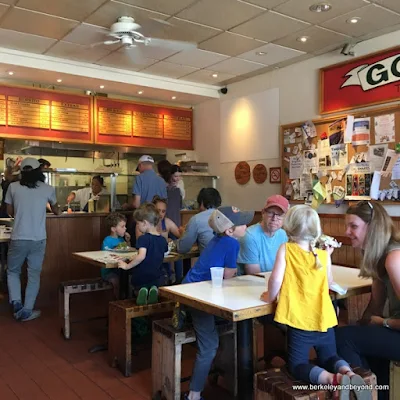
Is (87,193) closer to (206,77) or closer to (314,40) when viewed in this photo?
(206,77)

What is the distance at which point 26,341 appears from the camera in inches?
159

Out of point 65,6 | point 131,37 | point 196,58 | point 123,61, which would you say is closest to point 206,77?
point 196,58

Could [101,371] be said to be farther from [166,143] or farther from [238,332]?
[166,143]

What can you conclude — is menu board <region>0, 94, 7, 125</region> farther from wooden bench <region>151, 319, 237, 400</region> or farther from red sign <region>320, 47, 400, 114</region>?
wooden bench <region>151, 319, 237, 400</region>

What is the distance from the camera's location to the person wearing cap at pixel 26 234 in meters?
4.69

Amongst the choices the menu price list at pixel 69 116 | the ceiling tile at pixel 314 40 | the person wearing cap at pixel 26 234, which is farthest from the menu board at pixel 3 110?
the ceiling tile at pixel 314 40

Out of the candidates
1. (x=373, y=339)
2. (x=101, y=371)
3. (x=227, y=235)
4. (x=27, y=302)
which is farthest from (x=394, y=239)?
(x=27, y=302)

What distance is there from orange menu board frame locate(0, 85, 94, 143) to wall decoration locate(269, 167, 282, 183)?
107 inches

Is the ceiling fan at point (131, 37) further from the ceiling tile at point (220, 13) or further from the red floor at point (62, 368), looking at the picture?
the red floor at point (62, 368)

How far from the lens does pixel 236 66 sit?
245 inches

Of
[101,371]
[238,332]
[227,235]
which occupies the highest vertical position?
[227,235]

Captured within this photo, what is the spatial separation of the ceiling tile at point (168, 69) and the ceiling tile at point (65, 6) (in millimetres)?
1756

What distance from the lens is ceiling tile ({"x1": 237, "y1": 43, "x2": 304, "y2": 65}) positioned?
17.9 ft

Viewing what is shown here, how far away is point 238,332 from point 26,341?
7.22 feet
